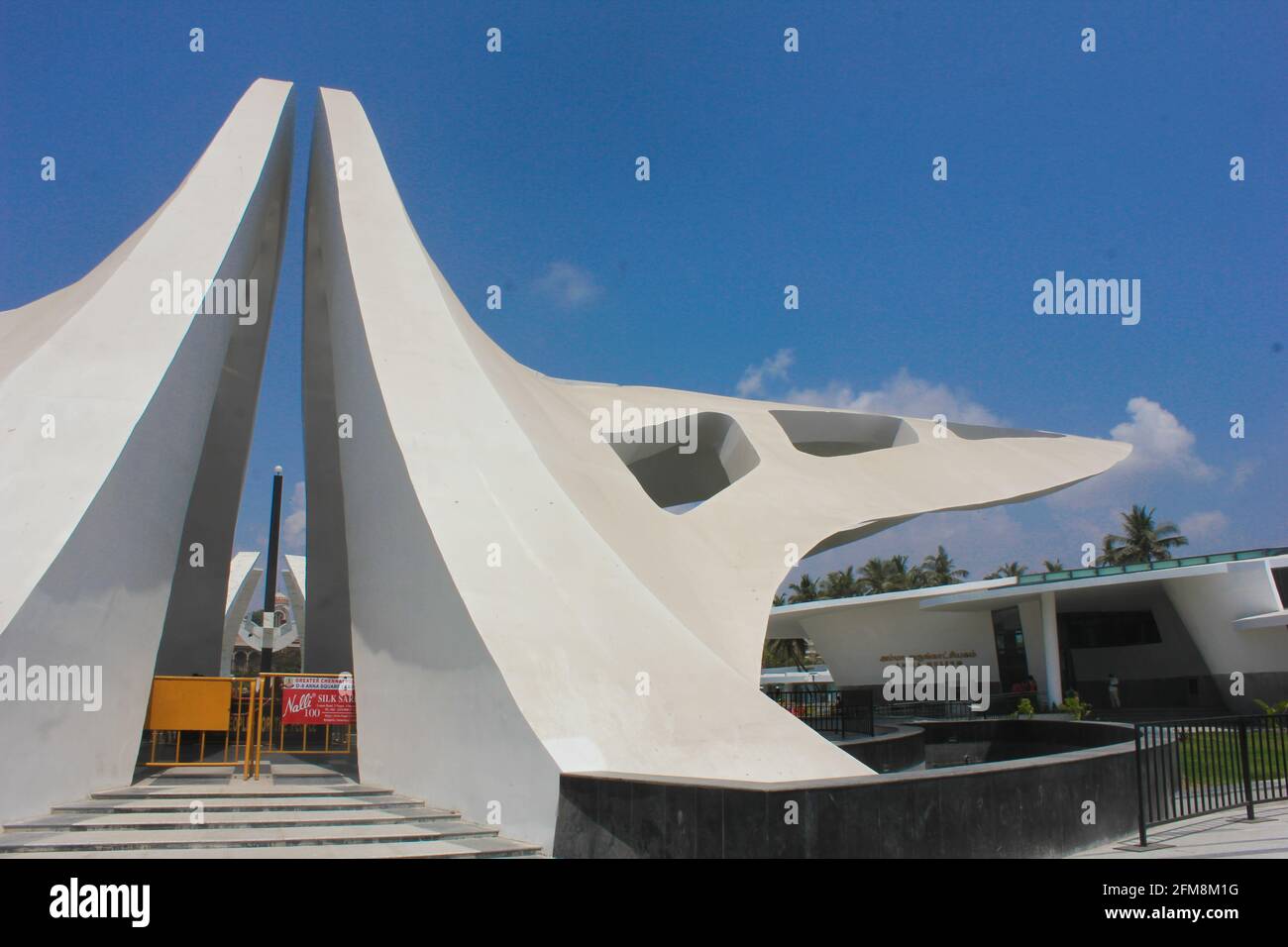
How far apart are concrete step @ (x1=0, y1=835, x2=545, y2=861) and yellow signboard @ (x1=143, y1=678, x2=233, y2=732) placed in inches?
165

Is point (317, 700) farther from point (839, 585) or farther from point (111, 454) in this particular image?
point (839, 585)

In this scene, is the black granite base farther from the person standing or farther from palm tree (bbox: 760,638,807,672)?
palm tree (bbox: 760,638,807,672)

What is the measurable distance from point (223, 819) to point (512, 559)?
290cm

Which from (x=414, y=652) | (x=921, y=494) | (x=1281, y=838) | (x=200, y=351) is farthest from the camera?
(x=921, y=494)

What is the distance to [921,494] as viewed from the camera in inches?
661

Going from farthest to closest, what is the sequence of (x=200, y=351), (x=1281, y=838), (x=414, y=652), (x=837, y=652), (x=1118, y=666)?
(x=837, y=652)
(x=1118, y=666)
(x=200, y=351)
(x=414, y=652)
(x=1281, y=838)

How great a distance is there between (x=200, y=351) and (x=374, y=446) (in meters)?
2.36

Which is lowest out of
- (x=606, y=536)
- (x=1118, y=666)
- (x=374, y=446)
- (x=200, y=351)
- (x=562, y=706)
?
(x=1118, y=666)

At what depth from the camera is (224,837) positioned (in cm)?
640

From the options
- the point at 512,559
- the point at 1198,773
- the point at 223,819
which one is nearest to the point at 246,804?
the point at 223,819

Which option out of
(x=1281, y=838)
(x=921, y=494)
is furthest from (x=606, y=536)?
(x=921, y=494)

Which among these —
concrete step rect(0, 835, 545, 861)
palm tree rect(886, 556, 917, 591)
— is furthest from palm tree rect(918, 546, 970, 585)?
concrete step rect(0, 835, 545, 861)
